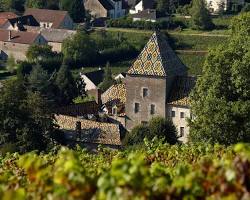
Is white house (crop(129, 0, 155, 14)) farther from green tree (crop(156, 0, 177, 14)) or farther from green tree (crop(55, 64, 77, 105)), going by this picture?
green tree (crop(55, 64, 77, 105))

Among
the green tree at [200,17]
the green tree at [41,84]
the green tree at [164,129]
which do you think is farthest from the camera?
the green tree at [200,17]

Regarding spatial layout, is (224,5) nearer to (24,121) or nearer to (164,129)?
(164,129)

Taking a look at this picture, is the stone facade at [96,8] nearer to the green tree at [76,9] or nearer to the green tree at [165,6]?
the green tree at [76,9]

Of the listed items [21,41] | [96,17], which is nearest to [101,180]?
[21,41]

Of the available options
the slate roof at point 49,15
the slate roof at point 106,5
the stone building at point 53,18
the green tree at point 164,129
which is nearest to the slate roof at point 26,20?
the stone building at point 53,18

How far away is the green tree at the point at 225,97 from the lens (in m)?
28.2

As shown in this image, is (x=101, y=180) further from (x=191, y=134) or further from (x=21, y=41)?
(x=21, y=41)

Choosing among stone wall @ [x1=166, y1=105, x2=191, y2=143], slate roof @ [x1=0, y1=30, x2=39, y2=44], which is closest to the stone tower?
stone wall @ [x1=166, y1=105, x2=191, y2=143]

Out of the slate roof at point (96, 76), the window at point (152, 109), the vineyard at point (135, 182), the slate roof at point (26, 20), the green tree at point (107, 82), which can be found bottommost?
the slate roof at point (96, 76)

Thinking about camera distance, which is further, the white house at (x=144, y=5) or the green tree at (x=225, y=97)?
the white house at (x=144, y=5)

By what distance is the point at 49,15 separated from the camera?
8931 centimetres

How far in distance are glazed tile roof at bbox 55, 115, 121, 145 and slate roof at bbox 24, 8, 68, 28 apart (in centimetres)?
4714

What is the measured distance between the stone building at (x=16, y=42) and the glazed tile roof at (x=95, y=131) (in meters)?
33.6

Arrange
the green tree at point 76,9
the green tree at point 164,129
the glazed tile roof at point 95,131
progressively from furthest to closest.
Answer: the green tree at point 76,9, the glazed tile roof at point 95,131, the green tree at point 164,129
